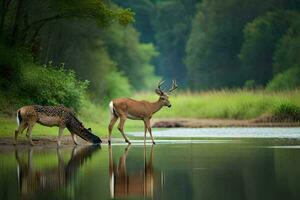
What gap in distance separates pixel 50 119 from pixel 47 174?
9350 millimetres

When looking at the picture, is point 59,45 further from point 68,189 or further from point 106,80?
point 68,189

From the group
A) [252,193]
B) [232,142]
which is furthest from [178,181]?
[232,142]

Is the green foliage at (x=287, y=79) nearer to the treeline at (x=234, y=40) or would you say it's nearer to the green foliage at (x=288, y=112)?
the treeline at (x=234, y=40)

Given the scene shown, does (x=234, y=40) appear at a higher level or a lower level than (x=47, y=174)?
higher

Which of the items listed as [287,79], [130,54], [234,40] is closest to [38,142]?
[287,79]

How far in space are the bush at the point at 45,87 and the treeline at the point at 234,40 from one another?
37087 millimetres

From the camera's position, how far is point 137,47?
289 feet

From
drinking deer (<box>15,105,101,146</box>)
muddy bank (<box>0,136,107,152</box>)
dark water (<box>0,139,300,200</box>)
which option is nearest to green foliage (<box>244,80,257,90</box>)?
muddy bank (<box>0,136,107,152</box>)

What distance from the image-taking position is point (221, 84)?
87.8 m

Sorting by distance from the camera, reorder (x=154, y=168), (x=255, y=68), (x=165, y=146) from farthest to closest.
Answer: (x=255, y=68), (x=165, y=146), (x=154, y=168)

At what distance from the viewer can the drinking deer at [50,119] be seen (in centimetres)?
2762

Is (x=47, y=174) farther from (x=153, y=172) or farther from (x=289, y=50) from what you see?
(x=289, y=50)

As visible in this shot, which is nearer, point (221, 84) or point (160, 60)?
point (221, 84)

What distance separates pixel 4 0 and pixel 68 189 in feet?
75.5
